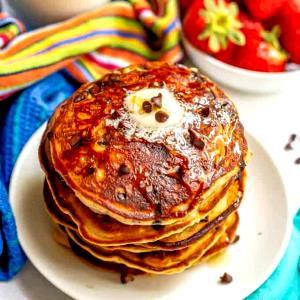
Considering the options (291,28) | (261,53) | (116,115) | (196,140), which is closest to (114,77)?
(116,115)

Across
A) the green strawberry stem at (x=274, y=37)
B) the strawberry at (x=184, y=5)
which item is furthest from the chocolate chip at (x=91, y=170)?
the strawberry at (x=184, y=5)

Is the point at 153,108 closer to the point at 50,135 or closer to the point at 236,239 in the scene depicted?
the point at 50,135

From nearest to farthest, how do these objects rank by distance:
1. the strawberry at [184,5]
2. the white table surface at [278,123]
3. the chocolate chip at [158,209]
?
the chocolate chip at [158,209] < the white table surface at [278,123] < the strawberry at [184,5]

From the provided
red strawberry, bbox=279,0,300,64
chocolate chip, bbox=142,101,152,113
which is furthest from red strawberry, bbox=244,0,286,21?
chocolate chip, bbox=142,101,152,113

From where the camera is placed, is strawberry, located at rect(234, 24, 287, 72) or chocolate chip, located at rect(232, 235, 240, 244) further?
strawberry, located at rect(234, 24, 287, 72)

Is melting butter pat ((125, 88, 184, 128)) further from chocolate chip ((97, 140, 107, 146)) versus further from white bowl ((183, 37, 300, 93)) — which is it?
white bowl ((183, 37, 300, 93))

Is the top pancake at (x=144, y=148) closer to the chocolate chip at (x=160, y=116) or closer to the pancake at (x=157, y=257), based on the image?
the chocolate chip at (x=160, y=116)
